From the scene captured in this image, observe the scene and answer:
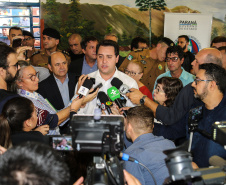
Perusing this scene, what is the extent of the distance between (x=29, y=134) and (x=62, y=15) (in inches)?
269

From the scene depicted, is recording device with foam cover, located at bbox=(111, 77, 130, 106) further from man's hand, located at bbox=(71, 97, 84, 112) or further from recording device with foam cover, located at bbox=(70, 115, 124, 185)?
recording device with foam cover, located at bbox=(70, 115, 124, 185)

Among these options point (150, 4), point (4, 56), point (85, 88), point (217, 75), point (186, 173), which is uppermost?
point (150, 4)

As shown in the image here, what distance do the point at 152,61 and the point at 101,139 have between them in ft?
11.2

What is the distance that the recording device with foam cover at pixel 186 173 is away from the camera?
1.01m

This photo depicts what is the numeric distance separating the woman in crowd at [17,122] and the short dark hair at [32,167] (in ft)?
3.02

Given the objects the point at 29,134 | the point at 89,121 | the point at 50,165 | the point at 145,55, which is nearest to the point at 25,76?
the point at 29,134

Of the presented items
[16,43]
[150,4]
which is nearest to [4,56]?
[16,43]

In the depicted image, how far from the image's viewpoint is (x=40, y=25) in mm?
7352

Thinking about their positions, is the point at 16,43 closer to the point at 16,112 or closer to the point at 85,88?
the point at 85,88

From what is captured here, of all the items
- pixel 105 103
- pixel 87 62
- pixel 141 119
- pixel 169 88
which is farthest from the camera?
pixel 87 62

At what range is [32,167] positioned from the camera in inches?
30.8

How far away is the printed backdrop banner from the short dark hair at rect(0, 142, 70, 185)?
6.19 meters

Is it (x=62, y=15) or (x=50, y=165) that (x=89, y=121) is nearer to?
(x=50, y=165)

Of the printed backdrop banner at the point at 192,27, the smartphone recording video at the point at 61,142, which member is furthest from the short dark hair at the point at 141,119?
the printed backdrop banner at the point at 192,27
